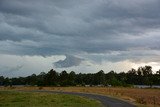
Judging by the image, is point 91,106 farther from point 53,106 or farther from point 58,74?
point 58,74

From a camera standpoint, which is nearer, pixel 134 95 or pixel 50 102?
pixel 50 102

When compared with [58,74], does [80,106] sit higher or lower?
lower

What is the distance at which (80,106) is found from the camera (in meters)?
44.8

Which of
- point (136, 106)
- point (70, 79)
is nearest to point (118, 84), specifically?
point (70, 79)

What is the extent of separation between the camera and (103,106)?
149 feet

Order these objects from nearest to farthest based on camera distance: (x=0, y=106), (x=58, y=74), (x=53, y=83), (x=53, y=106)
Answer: (x=53, y=106) → (x=0, y=106) → (x=53, y=83) → (x=58, y=74)

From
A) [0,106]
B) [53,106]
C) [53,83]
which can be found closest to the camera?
[53,106]

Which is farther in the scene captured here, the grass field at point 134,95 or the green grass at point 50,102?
the grass field at point 134,95

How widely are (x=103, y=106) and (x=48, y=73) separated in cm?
12918

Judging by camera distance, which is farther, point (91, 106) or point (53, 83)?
point (53, 83)

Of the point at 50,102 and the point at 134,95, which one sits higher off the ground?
the point at 134,95

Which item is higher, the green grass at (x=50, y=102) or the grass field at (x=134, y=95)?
the grass field at (x=134, y=95)

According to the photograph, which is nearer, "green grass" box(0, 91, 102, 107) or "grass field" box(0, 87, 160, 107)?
"green grass" box(0, 91, 102, 107)

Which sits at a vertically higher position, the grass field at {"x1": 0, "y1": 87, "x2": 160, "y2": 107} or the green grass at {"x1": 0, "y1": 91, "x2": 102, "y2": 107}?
the grass field at {"x1": 0, "y1": 87, "x2": 160, "y2": 107}
